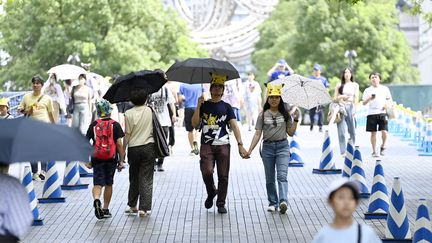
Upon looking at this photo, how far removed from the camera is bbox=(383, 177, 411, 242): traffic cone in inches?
437

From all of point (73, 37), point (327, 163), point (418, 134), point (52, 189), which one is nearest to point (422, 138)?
point (418, 134)

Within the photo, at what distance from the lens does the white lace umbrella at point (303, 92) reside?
1440cm

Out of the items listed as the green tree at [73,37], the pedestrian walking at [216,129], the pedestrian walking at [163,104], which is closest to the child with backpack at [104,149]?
the pedestrian walking at [216,129]

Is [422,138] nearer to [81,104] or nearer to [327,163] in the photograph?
[327,163]

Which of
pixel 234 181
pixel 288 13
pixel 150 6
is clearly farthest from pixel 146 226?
pixel 288 13

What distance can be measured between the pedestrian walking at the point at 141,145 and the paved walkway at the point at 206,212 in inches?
13.1

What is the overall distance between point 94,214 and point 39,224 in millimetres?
1073

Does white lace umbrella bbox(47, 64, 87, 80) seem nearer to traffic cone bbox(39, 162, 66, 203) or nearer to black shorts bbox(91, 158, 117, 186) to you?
traffic cone bbox(39, 162, 66, 203)

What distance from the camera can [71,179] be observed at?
17.2 metres

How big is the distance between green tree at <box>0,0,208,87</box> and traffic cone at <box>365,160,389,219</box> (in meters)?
38.7

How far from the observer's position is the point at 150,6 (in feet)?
186

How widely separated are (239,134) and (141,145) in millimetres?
1139

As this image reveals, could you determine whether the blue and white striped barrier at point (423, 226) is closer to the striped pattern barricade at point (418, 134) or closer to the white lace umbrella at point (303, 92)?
the white lace umbrella at point (303, 92)

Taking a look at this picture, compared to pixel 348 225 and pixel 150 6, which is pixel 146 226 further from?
pixel 150 6
